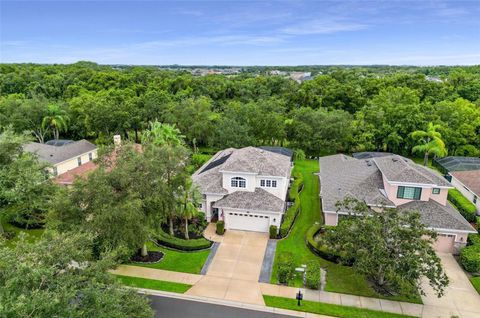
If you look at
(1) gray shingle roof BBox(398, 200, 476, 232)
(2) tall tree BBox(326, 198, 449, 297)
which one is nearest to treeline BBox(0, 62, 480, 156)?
(1) gray shingle roof BBox(398, 200, 476, 232)

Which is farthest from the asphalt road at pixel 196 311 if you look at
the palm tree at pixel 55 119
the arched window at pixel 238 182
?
the palm tree at pixel 55 119

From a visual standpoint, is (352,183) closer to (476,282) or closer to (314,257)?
(314,257)

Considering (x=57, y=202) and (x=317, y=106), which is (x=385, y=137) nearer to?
(x=317, y=106)

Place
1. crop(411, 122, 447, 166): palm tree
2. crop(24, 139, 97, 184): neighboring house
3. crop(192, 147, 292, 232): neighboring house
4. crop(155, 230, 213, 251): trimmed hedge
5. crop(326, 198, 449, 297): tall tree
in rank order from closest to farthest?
crop(326, 198, 449, 297): tall tree → crop(155, 230, 213, 251): trimmed hedge → crop(192, 147, 292, 232): neighboring house → crop(24, 139, 97, 184): neighboring house → crop(411, 122, 447, 166): palm tree

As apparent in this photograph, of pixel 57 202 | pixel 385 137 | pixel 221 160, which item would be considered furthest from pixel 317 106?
pixel 57 202

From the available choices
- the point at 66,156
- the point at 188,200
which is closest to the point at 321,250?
the point at 188,200

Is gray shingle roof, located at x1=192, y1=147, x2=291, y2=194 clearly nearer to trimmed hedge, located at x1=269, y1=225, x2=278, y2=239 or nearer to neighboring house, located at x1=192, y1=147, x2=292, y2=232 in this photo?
neighboring house, located at x1=192, y1=147, x2=292, y2=232
